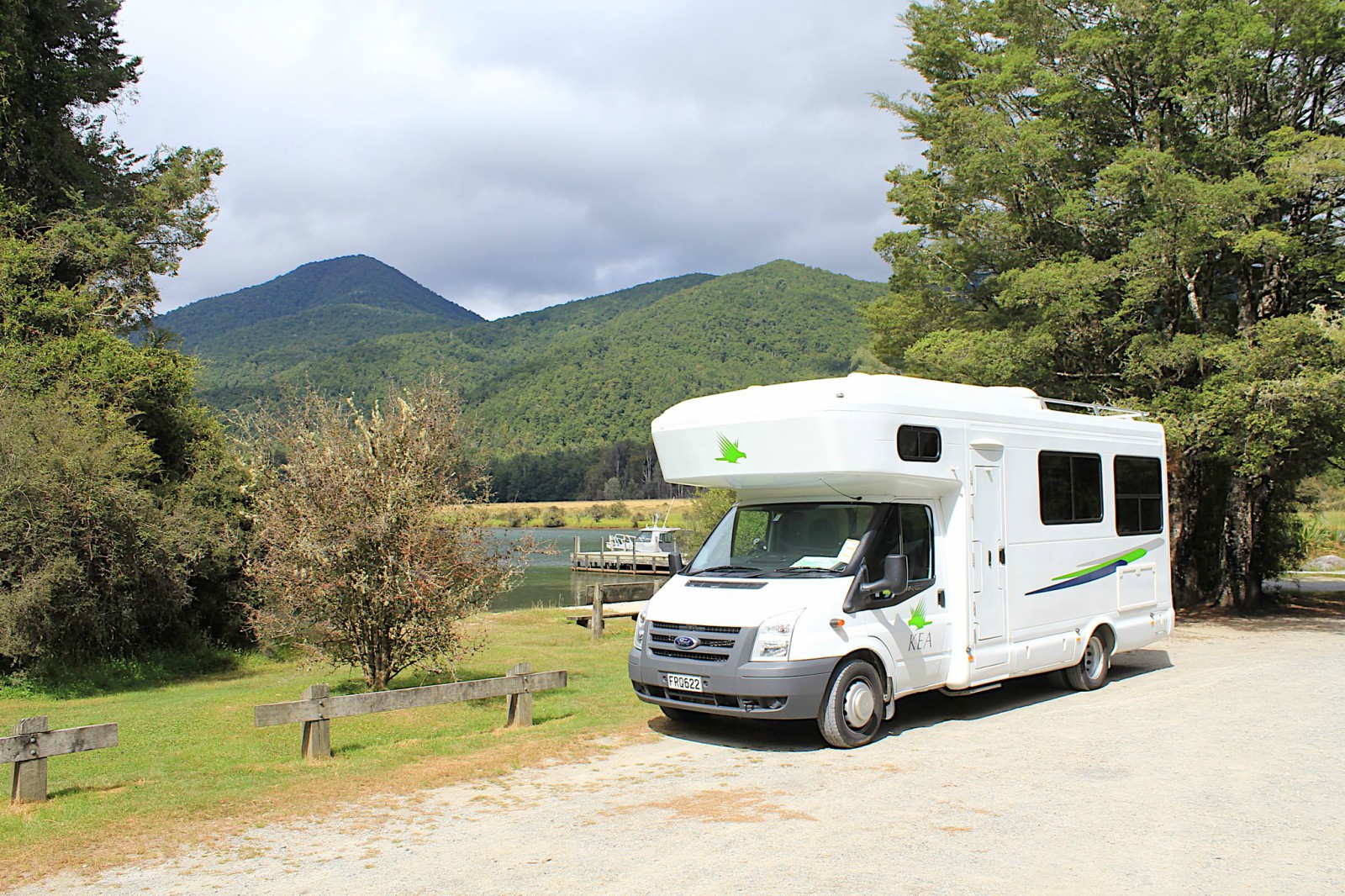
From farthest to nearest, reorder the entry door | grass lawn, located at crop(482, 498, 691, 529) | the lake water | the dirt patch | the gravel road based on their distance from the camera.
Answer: grass lawn, located at crop(482, 498, 691, 529)
the lake water
the entry door
the dirt patch
the gravel road

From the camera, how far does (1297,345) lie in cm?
1561

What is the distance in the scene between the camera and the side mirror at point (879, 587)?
8281mm

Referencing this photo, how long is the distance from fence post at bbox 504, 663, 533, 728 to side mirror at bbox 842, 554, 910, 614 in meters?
3.16

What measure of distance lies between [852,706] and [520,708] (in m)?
3.14

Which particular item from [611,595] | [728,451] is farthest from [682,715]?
[611,595]

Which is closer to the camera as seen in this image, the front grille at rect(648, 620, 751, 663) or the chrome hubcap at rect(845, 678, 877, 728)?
the front grille at rect(648, 620, 751, 663)

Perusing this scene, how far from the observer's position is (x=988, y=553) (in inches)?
376

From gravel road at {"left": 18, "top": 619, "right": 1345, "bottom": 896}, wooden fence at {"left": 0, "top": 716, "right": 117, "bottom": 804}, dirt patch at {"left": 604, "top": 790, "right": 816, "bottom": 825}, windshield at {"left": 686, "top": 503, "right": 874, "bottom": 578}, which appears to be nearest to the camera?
gravel road at {"left": 18, "top": 619, "right": 1345, "bottom": 896}

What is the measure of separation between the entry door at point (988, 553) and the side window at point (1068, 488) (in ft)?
2.86

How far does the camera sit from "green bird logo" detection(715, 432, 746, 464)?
9070 mm

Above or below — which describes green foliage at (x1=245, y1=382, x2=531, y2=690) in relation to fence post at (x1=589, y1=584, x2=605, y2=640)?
above

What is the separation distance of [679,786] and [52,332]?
14.7 m

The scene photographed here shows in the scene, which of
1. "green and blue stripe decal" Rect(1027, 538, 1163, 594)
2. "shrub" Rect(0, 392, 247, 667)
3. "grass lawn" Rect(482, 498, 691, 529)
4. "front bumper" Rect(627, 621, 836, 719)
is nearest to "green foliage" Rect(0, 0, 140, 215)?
"shrub" Rect(0, 392, 247, 667)

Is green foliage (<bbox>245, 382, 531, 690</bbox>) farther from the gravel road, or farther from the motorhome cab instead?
the gravel road
